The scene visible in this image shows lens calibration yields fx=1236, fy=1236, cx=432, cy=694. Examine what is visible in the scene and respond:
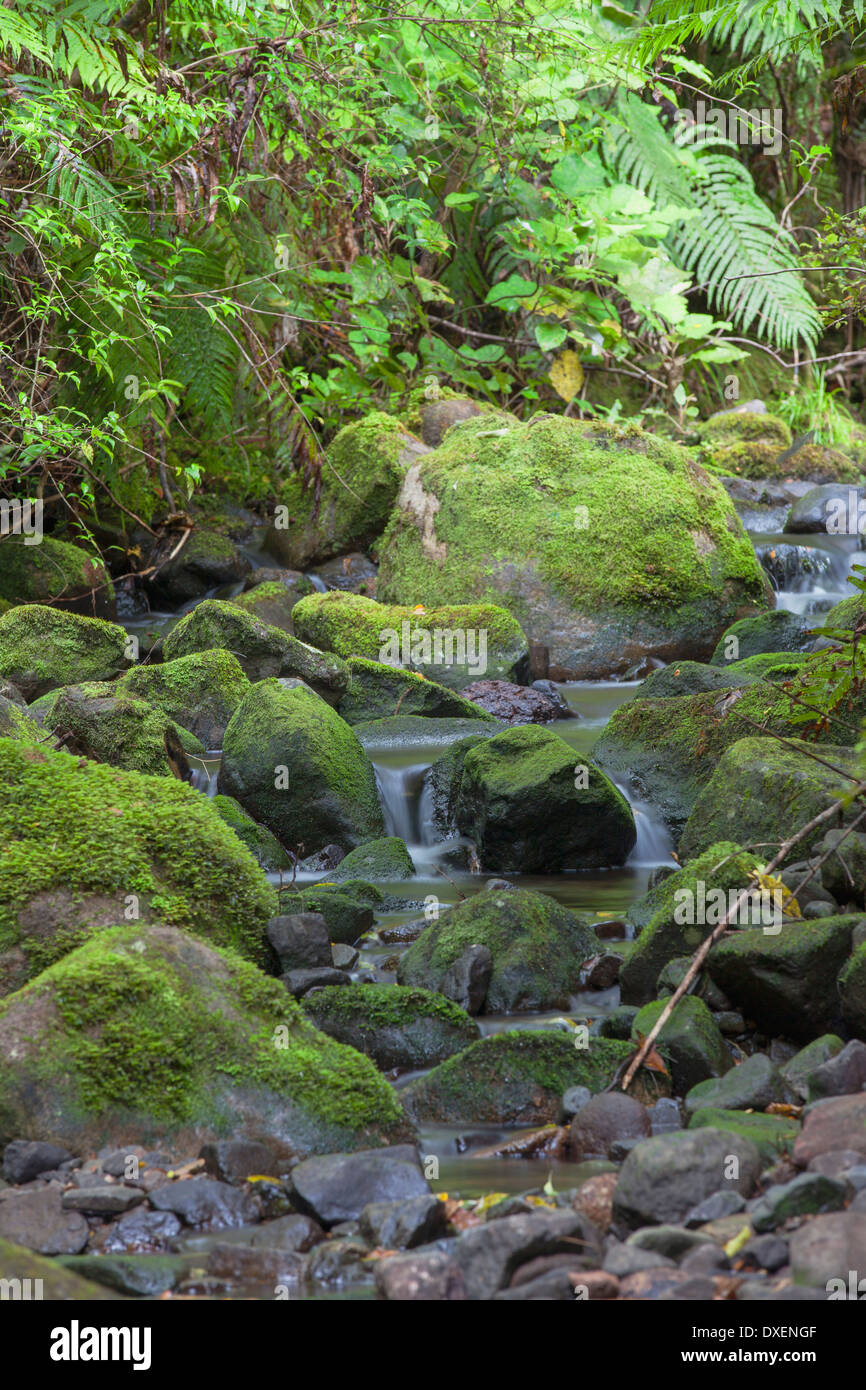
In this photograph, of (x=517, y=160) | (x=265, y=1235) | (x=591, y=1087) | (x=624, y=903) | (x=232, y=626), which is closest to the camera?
(x=265, y=1235)

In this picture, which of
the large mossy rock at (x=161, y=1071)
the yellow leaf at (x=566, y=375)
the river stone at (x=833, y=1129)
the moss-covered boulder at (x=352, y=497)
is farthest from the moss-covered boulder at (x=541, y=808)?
the yellow leaf at (x=566, y=375)

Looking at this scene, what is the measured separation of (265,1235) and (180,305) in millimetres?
6286

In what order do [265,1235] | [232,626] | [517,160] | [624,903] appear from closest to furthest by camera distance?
[265,1235] < [624,903] < [232,626] < [517,160]

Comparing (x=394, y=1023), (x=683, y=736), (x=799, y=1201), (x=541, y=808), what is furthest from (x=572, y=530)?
(x=799, y=1201)

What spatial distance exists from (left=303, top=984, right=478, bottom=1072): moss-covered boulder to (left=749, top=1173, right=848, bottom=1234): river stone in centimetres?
120

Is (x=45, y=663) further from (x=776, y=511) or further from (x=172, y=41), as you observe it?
(x=776, y=511)

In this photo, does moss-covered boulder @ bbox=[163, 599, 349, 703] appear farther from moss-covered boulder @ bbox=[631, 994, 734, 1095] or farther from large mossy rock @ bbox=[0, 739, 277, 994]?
moss-covered boulder @ bbox=[631, 994, 734, 1095]

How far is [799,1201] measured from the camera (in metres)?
2.08

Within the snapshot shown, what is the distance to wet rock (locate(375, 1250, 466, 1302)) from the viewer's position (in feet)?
6.68

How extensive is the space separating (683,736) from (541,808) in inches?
36.8

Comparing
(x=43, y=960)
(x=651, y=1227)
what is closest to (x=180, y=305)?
(x=43, y=960)

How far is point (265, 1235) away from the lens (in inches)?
90.6

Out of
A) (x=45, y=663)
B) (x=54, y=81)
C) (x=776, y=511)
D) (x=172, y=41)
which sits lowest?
(x=45, y=663)

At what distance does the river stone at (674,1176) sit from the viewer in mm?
2193
